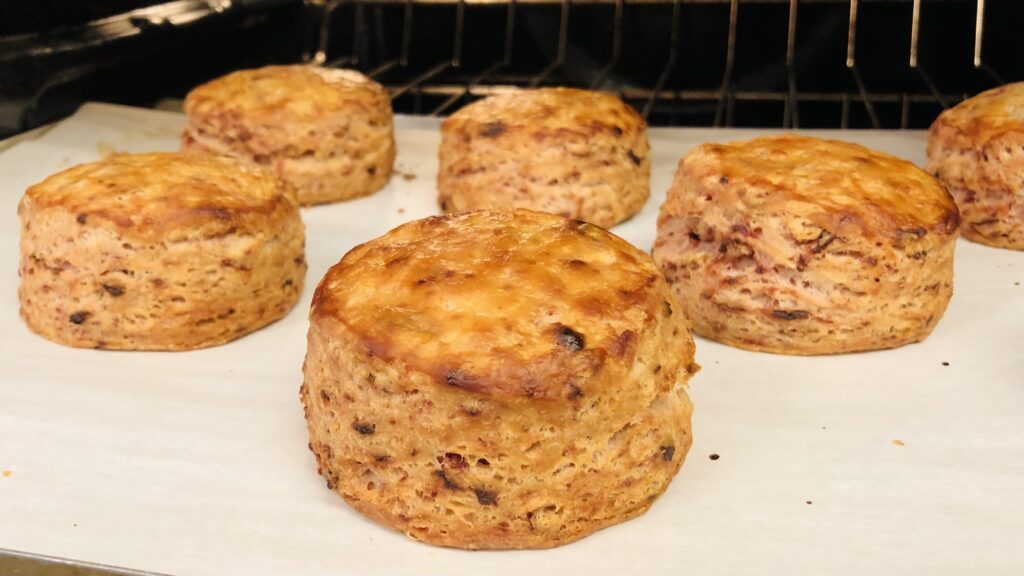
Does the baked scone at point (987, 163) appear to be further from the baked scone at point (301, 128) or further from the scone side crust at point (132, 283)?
the scone side crust at point (132, 283)

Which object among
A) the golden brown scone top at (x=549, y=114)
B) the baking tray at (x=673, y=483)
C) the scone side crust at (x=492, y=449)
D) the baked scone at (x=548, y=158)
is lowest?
the baking tray at (x=673, y=483)

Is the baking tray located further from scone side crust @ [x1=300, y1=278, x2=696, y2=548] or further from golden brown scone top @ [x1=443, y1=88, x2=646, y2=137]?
golden brown scone top @ [x1=443, y1=88, x2=646, y2=137]

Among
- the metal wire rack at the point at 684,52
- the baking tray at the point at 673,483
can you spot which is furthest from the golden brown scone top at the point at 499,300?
the metal wire rack at the point at 684,52

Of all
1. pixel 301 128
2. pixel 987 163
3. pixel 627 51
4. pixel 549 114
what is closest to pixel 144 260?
pixel 301 128

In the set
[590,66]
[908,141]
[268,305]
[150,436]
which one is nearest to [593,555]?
[150,436]

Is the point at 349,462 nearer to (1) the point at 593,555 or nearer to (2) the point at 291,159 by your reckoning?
(1) the point at 593,555

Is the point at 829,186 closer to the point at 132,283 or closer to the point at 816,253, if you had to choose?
the point at 816,253
